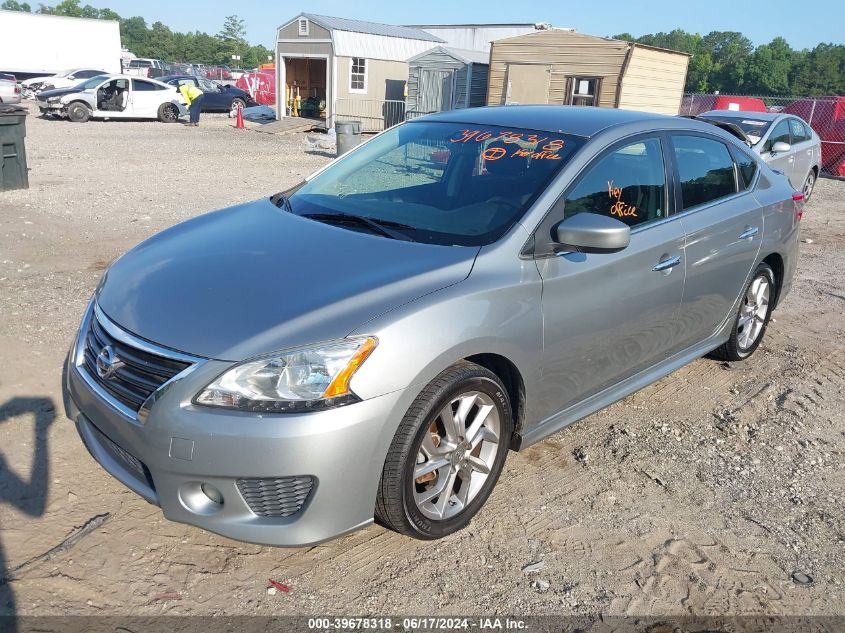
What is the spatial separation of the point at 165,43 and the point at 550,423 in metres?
101

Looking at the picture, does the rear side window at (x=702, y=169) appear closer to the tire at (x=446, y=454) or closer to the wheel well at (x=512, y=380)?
the wheel well at (x=512, y=380)

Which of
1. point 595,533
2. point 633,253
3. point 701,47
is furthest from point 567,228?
point 701,47

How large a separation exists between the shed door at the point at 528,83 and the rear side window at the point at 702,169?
17635 millimetres

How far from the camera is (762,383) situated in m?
4.95

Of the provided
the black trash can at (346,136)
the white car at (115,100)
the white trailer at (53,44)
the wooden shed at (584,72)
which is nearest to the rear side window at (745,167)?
the black trash can at (346,136)

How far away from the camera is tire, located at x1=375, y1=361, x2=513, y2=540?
8.77 feet

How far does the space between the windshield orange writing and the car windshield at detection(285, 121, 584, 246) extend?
0.29m

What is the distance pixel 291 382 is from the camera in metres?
2.48

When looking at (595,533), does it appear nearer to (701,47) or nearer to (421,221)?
(421,221)

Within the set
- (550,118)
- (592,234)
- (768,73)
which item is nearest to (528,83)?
(550,118)

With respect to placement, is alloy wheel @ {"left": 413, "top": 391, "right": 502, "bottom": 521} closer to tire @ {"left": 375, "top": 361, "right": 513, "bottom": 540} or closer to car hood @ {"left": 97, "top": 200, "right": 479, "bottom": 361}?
tire @ {"left": 375, "top": 361, "right": 513, "bottom": 540}

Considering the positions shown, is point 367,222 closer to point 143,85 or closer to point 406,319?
point 406,319

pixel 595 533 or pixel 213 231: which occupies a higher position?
pixel 213 231

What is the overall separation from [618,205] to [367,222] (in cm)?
132
